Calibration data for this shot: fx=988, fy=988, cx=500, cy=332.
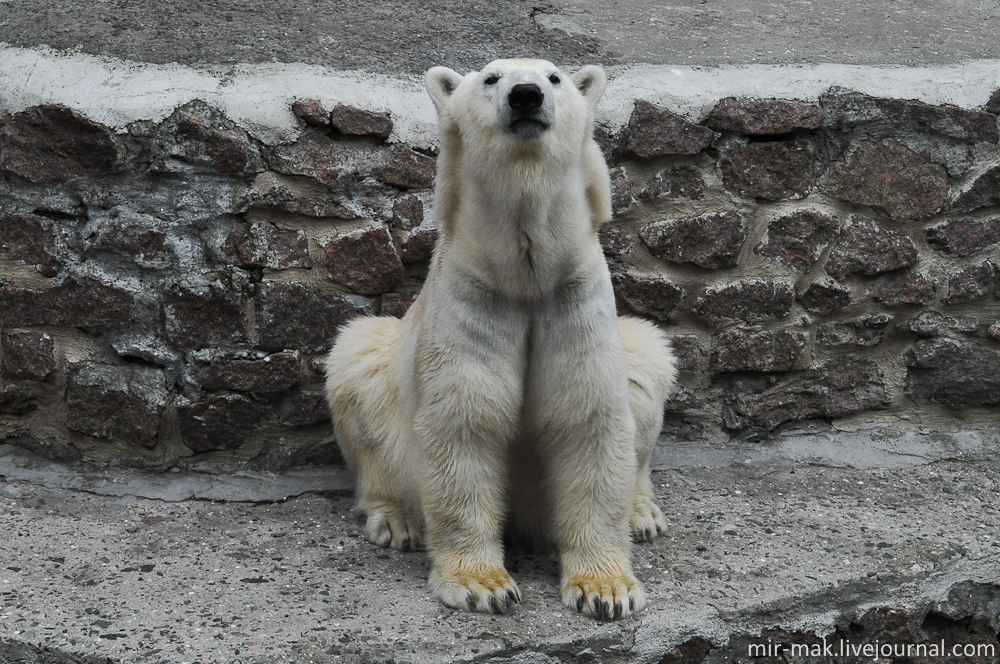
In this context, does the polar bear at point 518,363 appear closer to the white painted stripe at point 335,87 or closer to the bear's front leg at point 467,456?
the bear's front leg at point 467,456

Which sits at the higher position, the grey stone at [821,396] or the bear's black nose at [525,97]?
the bear's black nose at [525,97]

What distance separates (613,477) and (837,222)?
1.47 m

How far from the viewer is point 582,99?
247cm

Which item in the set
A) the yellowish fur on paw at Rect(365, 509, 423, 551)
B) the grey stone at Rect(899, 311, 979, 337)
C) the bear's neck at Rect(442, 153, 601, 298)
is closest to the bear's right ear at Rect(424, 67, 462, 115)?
the bear's neck at Rect(442, 153, 601, 298)

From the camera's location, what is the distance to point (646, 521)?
9.80ft

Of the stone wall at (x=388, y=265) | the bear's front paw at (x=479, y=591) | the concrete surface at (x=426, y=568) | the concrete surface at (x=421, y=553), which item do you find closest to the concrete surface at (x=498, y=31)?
the concrete surface at (x=421, y=553)

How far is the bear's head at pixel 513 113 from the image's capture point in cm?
225

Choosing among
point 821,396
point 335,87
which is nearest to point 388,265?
point 335,87

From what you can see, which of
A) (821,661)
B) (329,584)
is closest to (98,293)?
(329,584)

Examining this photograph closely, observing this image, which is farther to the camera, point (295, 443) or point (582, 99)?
point (295, 443)

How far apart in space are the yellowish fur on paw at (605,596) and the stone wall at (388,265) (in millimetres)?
1158

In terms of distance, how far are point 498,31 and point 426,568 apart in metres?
2.01

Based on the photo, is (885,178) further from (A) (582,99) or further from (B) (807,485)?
(A) (582,99)

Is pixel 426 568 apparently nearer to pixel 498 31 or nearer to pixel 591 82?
pixel 591 82
